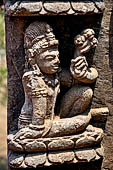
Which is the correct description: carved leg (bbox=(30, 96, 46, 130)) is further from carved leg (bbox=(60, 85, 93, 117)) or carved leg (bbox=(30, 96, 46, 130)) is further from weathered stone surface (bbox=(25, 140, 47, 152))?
carved leg (bbox=(60, 85, 93, 117))

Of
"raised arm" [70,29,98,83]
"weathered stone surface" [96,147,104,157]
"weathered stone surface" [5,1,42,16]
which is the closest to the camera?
"weathered stone surface" [5,1,42,16]

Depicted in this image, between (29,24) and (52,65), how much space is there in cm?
28

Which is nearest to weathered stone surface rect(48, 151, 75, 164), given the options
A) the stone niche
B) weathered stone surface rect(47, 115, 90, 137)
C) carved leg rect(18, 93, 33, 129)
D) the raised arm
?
the stone niche

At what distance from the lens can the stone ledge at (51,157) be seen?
8.41 ft

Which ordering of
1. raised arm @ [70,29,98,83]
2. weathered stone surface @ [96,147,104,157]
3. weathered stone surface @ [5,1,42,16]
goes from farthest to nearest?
weathered stone surface @ [96,147,104,157] → raised arm @ [70,29,98,83] → weathered stone surface @ [5,1,42,16]

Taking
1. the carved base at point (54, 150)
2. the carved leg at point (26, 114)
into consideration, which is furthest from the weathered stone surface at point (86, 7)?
the carved base at point (54, 150)

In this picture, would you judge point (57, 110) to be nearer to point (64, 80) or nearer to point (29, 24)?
point (64, 80)

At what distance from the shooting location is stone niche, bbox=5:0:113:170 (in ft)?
8.14

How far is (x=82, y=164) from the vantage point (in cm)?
275

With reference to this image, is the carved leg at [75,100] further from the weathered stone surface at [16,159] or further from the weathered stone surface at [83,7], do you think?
the weathered stone surface at [83,7]

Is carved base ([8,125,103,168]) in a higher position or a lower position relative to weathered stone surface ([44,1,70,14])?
lower

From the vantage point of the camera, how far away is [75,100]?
104 inches

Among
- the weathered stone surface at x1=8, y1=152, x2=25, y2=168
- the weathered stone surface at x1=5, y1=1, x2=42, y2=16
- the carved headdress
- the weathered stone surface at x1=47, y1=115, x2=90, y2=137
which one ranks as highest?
the weathered stone surface at x1=5, y1=1, x2=42, y2=16

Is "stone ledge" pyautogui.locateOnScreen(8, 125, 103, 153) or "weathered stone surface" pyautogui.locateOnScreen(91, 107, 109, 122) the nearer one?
"stone ledge" pyautogui.locateOnScreen(8, 125, 103, 153)
